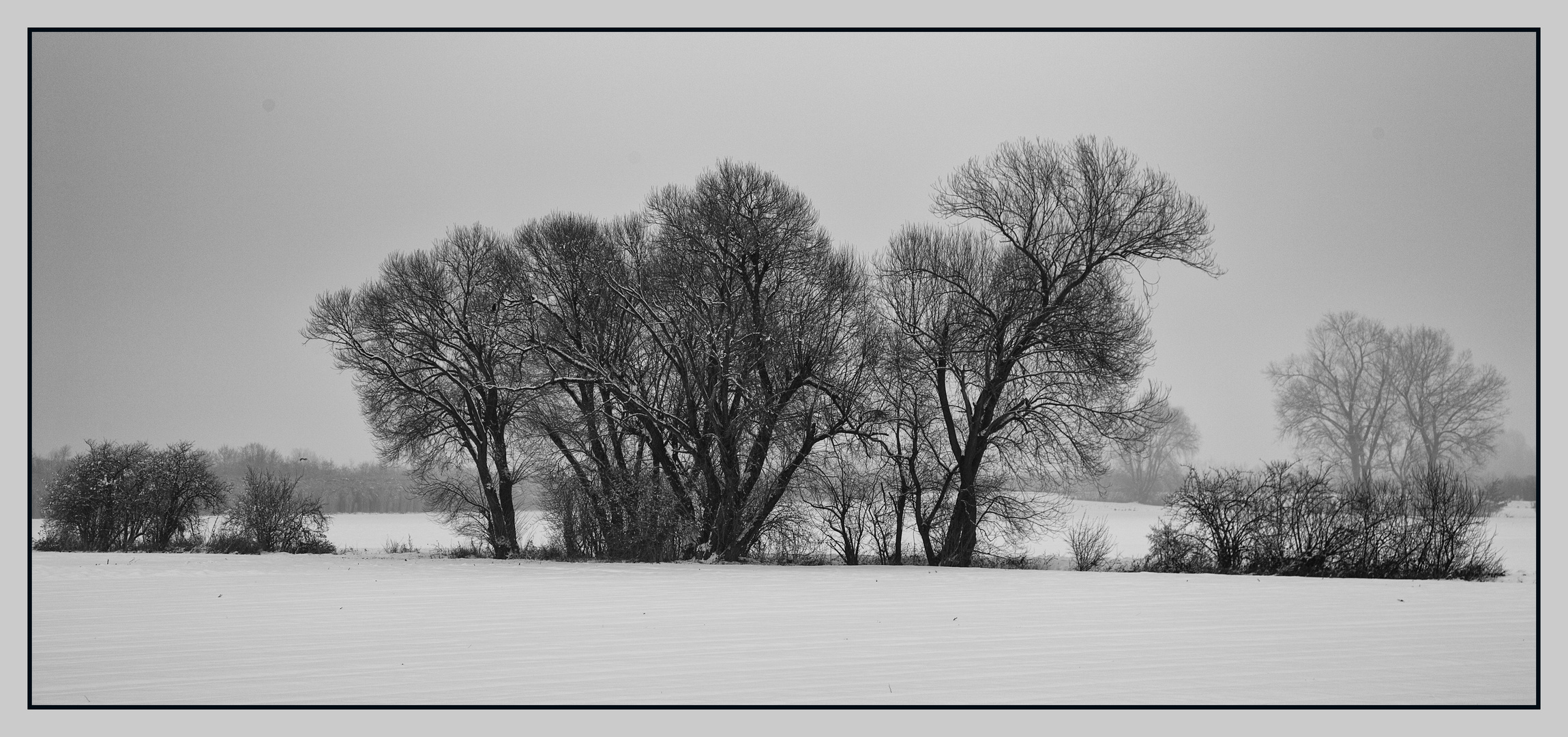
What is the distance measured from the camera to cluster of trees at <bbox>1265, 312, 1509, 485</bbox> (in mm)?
38625

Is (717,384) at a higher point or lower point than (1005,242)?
lower

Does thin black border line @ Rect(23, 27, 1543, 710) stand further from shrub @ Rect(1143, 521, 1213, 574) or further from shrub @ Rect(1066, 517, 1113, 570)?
shrub @ Rect(1066, 517, 1113, 570)

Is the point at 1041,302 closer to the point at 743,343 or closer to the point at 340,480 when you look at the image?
the point at 743,343

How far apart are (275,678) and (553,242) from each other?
1685 cm

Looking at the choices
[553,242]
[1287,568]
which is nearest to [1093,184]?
[1287,568]

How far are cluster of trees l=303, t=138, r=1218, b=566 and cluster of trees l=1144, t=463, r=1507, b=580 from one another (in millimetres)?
2249

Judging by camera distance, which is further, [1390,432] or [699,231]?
[1390,432]

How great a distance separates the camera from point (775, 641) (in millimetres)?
9352

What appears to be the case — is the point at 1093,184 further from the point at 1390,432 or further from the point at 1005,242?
the point at 1390,432

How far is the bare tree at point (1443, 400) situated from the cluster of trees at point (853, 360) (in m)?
24.6

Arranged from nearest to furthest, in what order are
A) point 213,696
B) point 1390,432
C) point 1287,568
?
1. point 213,696
2. point 1287,568
3. point 1390,432

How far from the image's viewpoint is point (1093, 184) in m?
19.8

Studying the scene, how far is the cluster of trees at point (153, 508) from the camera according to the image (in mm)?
24625

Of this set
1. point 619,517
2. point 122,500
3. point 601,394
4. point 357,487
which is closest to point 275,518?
point 122,500
